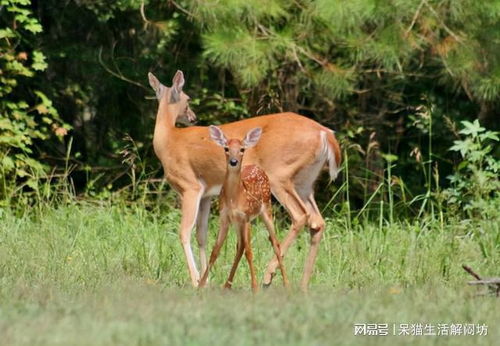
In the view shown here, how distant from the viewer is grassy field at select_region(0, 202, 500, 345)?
517cm

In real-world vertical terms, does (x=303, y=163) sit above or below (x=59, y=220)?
above

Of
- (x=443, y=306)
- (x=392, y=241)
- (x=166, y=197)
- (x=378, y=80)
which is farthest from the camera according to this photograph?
(x=378, y=80)

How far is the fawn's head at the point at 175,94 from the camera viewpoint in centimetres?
921

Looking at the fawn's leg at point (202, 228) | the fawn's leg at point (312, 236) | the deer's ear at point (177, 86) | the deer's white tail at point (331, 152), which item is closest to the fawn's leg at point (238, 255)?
→ the fawn's leg at point (312, 236)

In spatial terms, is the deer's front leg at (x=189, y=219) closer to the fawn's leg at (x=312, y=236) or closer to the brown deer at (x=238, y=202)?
the fawn's leg at (x=312, y=236)

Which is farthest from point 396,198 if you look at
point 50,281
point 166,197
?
point 50,281

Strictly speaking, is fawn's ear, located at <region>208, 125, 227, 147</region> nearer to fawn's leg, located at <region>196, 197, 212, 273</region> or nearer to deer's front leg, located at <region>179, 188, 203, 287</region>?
deer's front leg, located at <region>179, 188, 203, 287</region>

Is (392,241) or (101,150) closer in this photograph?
(392,241)

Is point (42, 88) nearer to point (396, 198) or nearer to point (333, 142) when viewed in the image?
point (396, 198)

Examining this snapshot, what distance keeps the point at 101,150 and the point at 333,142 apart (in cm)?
517

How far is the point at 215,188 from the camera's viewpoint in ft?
28.7

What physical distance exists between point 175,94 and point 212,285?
8.51 feet

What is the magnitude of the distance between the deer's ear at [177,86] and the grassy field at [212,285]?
105 centimetres

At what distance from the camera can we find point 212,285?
716 cm
